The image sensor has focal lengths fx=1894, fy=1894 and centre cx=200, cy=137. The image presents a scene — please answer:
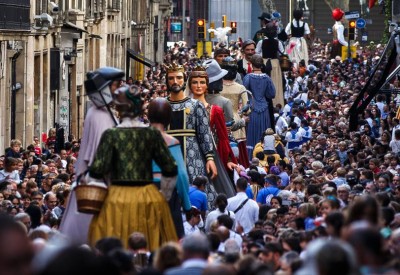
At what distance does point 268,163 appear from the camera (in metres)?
30.5

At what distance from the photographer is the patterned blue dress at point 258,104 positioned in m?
32.8

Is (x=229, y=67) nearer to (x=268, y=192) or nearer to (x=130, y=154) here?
(x=268, y=192)

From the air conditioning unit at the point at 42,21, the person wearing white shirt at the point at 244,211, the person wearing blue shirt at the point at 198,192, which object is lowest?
the person wearing white shirt at the point at 244,211

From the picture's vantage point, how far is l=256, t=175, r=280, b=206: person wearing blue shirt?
2474 cm

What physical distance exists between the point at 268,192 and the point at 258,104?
336 inches

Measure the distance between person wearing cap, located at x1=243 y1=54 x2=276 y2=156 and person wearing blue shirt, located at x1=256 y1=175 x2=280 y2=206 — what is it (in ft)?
23.2

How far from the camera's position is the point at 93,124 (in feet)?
55.8

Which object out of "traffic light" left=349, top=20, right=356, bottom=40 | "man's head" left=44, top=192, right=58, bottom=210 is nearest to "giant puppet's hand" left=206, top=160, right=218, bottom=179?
"man's head" left=44, top=192, right=58, bottom=210

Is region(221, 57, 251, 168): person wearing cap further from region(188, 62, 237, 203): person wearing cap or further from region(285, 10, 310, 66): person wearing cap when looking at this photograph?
region(285, 10, 310, 66): person wearing cap

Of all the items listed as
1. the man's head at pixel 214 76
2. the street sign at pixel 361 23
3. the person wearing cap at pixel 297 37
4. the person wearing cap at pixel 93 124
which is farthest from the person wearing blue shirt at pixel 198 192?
the street sign at pixel 361 23

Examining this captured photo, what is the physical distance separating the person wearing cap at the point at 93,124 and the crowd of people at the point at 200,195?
0.5 inches

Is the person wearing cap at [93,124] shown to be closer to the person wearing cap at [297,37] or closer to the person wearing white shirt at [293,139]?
the person wearing white shirt at [293,139]

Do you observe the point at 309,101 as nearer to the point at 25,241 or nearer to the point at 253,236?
the point at 253,236

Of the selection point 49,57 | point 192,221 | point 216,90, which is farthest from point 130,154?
point 49,57
